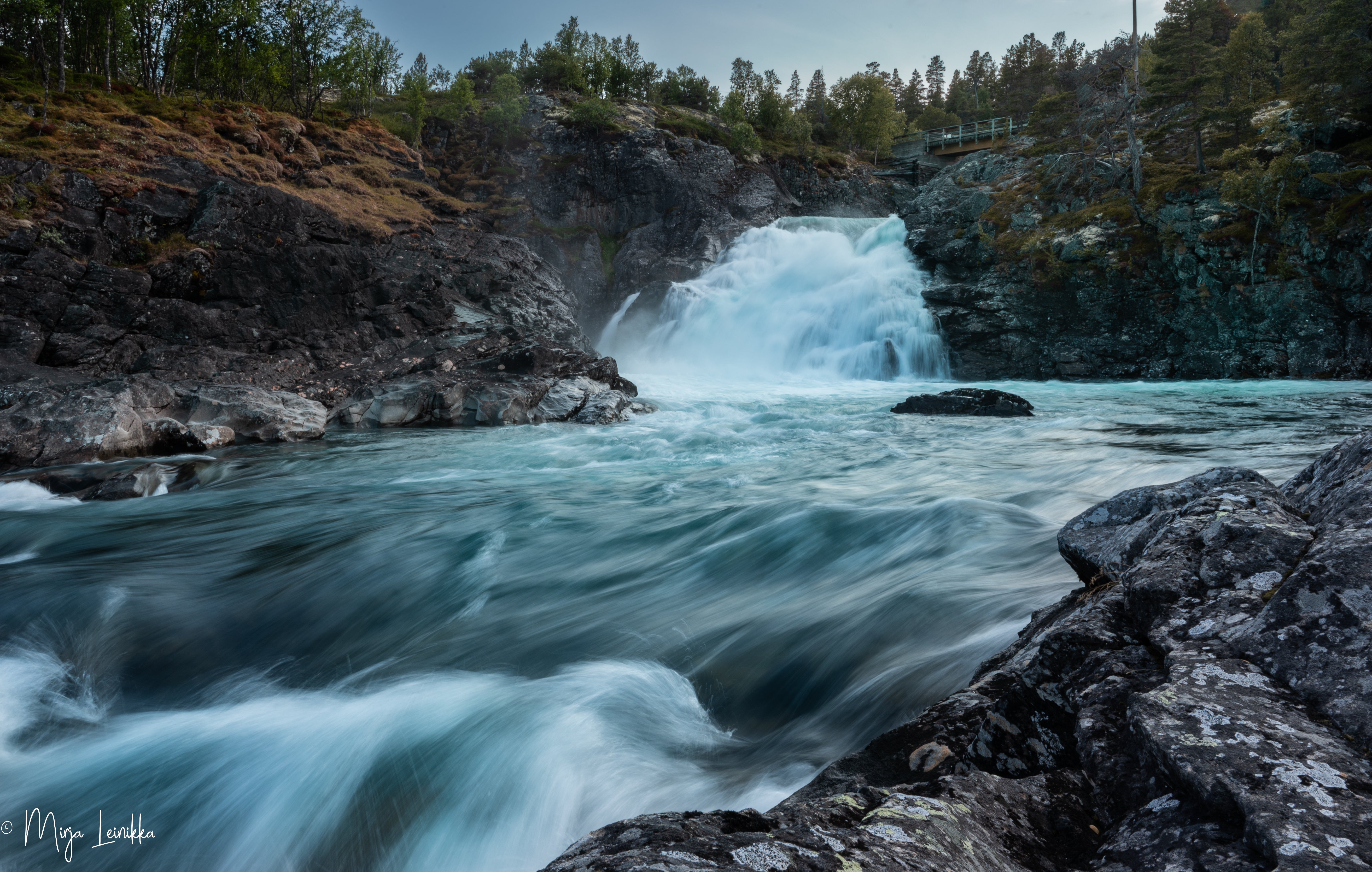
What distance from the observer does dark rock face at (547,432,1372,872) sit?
1.25 m

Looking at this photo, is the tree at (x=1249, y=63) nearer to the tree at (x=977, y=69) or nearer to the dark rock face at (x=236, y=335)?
the dark rock face at (x=236, y=335)

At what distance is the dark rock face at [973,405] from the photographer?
46.1 ft

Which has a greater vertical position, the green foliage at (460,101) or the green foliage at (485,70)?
the green foliage at (485,70)

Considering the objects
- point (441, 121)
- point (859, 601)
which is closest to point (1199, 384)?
point (859, 601)

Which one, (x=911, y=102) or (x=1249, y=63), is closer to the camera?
(x=1249, y=63)

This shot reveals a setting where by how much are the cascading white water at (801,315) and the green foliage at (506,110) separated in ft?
50.9

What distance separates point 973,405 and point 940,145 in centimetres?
4751

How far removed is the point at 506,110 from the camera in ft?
128

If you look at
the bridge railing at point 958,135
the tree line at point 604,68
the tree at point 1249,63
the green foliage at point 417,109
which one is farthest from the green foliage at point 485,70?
the tree at point 1249,63

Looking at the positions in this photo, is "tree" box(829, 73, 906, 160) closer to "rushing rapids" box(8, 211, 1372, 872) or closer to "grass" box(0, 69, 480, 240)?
"grass" box(0, 69, 480, 240)

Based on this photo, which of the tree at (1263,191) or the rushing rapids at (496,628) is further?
the tree at (1263,191)

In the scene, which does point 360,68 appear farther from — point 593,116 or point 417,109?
point 593,116

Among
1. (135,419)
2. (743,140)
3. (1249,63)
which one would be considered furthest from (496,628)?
(743,140)

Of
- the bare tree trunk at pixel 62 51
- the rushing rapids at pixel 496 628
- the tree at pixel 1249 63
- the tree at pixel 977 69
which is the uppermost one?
the tree at pixel 977 69
